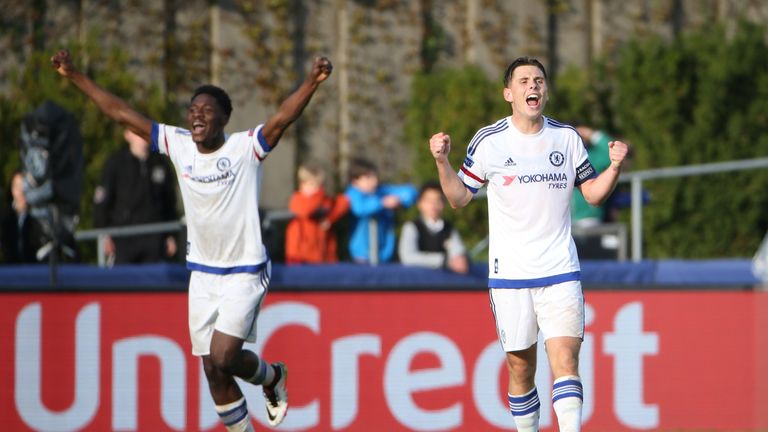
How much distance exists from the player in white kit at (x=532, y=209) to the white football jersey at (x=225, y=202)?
1.53 meters

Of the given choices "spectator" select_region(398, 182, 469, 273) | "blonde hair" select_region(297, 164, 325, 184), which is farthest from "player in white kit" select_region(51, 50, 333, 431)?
"blonde hair" select_region(297, 164, 325, 184)

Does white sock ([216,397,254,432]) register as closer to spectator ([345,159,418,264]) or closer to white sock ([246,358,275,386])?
white sock ([246,358,275,386])

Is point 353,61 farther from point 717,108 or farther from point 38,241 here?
point 38,241

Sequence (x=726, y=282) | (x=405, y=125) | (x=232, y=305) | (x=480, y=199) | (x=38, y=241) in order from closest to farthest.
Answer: (x=232, y=305), (x=726, y=282), (x=38, y=241), (x=480, y=199), (x=405, y=125)

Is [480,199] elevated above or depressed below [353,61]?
below

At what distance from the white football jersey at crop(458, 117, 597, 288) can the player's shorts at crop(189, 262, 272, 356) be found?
1680mm

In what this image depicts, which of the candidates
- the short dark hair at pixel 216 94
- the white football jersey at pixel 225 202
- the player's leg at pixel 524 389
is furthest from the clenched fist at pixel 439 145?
the short dark hair at pixel 216 94

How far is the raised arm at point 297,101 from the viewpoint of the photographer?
352 inches

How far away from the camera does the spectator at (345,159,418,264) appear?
13.2 meters

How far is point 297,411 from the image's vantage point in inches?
429

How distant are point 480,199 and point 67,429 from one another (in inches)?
268

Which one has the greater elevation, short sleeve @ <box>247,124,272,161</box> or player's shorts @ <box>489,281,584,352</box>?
short sleeve @ <box>247,124,272,161</box>

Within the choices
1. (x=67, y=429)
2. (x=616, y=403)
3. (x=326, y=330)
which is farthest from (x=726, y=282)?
(x=67, y=429)

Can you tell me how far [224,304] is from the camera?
945 centimetres
